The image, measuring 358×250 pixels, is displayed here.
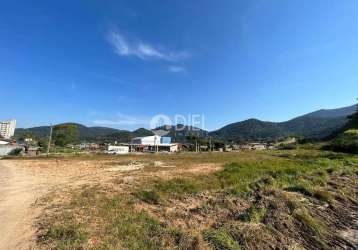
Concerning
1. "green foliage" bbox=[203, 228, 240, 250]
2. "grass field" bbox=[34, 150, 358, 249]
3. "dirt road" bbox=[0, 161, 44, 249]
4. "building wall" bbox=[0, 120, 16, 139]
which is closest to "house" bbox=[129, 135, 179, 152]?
"dirt road" bbox=[0, 161, 44, 249]

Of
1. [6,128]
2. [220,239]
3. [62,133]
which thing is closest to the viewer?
[220,239]

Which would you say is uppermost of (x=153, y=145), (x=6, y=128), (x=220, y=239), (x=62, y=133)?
→ (x=6, y=128)

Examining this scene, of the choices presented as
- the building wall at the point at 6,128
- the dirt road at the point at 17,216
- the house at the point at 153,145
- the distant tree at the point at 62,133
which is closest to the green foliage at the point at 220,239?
the dirt road at the point at 17,216

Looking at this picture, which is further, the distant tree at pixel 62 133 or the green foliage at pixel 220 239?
the distant tree at pixel 62 133

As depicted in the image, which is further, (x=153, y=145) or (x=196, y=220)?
(x=153, y=145)

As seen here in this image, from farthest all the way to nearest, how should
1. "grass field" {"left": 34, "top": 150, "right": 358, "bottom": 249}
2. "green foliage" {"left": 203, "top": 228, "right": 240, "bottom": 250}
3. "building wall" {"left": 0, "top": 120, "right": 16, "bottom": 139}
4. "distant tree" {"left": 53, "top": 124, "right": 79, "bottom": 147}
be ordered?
"building wall" {"left": 0, "top": 120, "right": 16, "bottom": 139}, "distant tree" {"left": 53, "top": 124, "right": 79, "bottom": 147}, "grass field" {"left": 34, "top": 150, "right": 358, "bottom": 249}, "green foliage" {"left": 203, "top": 228, "right": 240, "bottom": 250}

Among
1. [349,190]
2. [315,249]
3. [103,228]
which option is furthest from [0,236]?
[349,190]

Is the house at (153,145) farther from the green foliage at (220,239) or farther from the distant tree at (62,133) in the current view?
the green foliage at (220,239)

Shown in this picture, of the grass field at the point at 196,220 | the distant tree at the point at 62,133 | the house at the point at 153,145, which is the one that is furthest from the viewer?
the house at the point at 153,145

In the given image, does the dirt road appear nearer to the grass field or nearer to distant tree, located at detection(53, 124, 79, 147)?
the grass field

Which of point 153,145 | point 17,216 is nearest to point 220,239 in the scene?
point 17,216

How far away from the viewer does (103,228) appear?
5.35m

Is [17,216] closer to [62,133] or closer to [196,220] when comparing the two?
[196,220]

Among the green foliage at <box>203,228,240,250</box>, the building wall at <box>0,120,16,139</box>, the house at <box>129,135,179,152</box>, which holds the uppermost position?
the building wall at <box>0,120,16,139</box>
